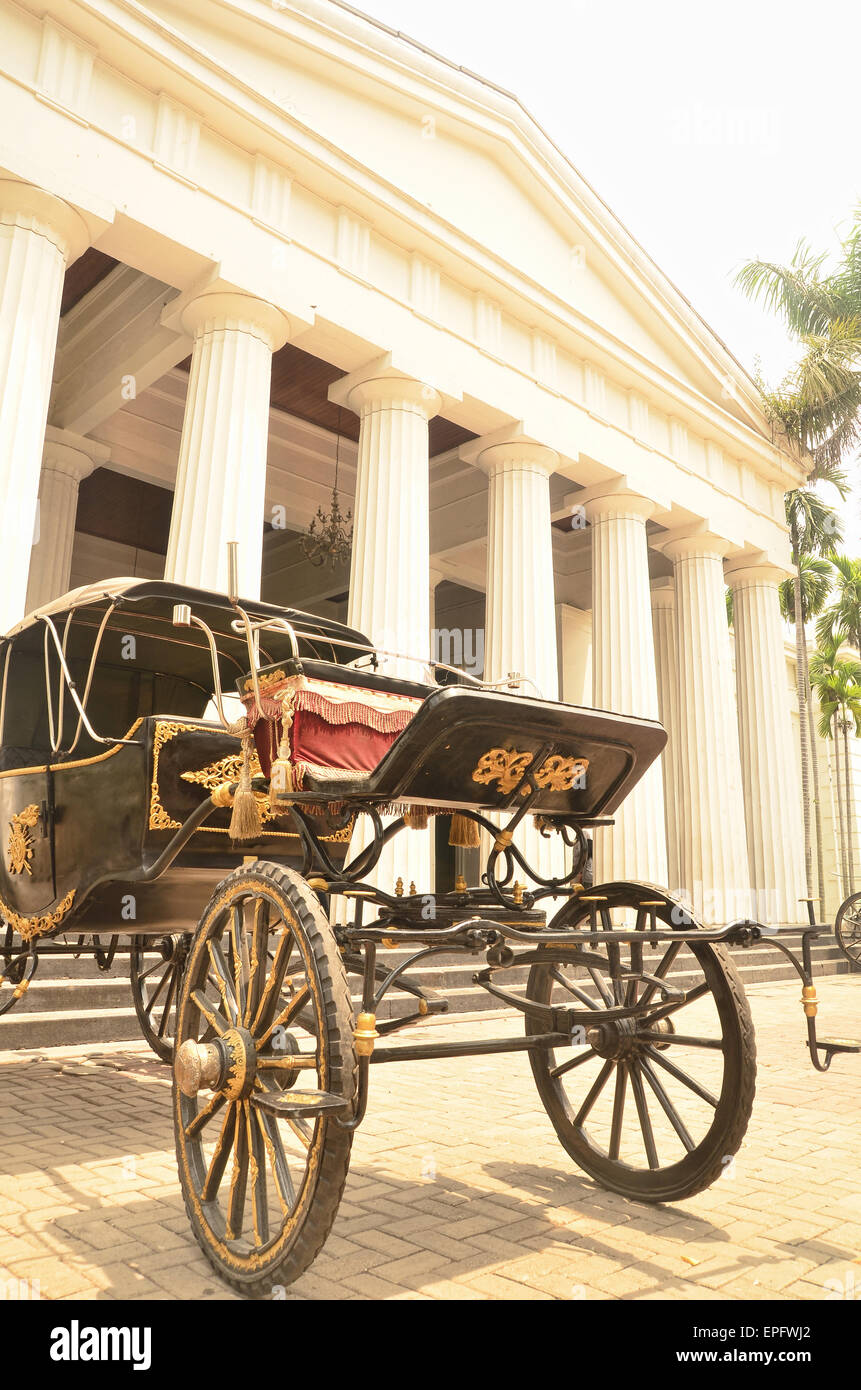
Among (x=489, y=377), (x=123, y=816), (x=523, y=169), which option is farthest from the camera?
(x=523, y=169)

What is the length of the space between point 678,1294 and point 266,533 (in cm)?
1759

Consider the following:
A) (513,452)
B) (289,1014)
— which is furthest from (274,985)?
(513,452)

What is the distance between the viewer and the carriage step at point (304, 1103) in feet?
7.48

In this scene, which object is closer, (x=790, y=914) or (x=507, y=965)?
(x=507, y=965)

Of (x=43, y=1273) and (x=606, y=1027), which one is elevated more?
(x=606, y=1027)

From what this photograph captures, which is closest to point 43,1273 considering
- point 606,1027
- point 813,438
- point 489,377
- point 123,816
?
point 123,816

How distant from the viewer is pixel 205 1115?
2.80 metres

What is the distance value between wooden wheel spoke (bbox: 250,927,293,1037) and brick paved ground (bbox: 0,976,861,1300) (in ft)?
2.36

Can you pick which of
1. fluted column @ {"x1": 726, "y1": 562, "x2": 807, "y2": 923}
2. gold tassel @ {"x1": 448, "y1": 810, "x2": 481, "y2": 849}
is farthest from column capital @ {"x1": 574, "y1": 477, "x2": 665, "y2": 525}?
gold tassel @ {"x1": 448, "y1": 810, "x2": 481, "y2": 849}

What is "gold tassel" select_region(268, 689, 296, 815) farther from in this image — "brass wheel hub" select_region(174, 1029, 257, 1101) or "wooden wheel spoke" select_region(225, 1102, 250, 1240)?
"wooden wheel spoke" select_region(225, 1102, 250, 1240)

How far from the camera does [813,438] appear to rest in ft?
62.7

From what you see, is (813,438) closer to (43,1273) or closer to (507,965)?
(507,965)

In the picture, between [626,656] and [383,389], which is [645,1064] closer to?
[383,389]

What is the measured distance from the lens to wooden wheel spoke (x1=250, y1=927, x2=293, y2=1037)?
267cm
